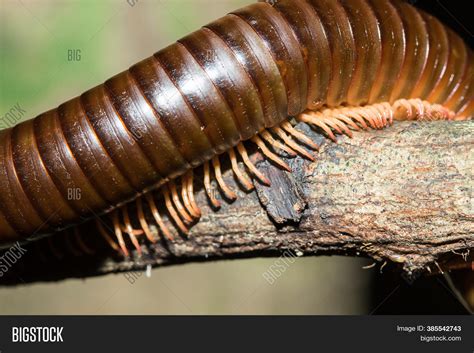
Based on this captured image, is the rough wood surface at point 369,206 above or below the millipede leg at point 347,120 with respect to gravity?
below

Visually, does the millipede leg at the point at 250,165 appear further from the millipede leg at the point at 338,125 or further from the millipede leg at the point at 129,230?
the millipede leg at the point at 129,230

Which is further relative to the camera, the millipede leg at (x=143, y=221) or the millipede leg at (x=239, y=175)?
the millipede leg at (x=143, y=221)

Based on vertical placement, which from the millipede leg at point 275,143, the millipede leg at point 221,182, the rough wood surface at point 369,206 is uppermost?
the millipede leg at point 275,143

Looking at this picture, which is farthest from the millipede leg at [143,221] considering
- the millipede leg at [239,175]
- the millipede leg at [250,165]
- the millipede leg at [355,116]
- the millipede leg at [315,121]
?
the millipede leg at [355,116]

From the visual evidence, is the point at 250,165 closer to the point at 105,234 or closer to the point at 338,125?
the point at 338,125

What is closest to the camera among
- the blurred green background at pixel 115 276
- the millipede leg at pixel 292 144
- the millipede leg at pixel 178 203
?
the millipede leg at pixel 292 144

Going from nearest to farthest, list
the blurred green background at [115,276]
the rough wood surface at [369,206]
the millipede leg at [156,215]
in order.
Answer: the rough wood surface at [369,206] < the millipede leg at [156,215] < the blurred green background at [115,276]

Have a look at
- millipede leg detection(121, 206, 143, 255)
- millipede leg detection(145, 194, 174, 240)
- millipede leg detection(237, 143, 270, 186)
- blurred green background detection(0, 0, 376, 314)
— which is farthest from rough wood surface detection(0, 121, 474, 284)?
blurred green background detection(0, 0, 376, 314)

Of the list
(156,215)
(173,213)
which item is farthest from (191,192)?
(156,215)
